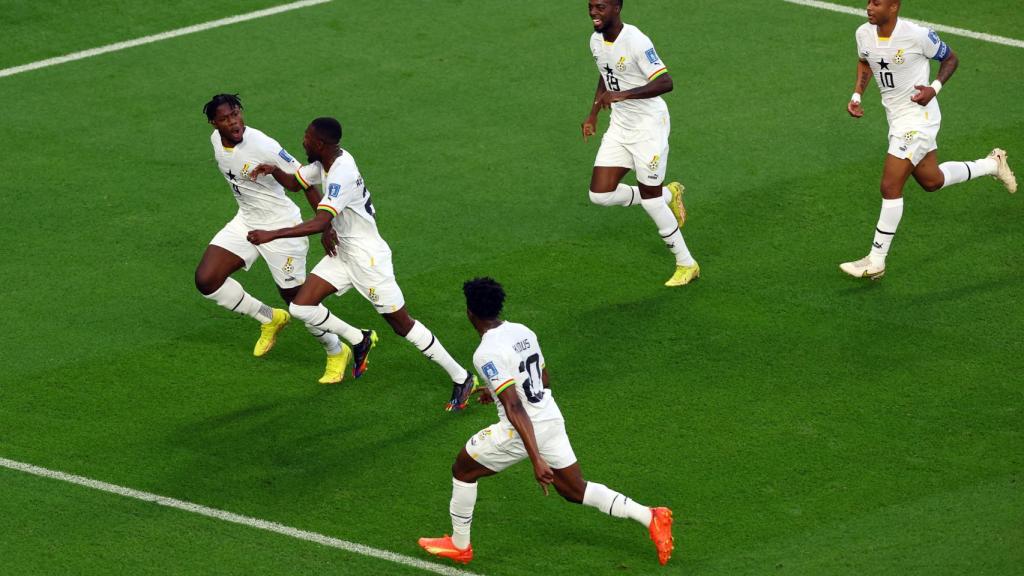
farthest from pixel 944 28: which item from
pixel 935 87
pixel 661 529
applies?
pixel 661 529

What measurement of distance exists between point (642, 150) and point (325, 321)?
143 inches

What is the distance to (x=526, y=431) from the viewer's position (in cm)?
984

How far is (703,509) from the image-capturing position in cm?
1125

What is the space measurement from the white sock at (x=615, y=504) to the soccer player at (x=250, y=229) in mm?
3627

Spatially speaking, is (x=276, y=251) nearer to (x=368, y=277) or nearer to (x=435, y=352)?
(x=368, y=277)

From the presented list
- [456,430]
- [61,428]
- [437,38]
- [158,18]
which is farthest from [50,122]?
[456,430]

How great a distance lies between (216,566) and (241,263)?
144 inches

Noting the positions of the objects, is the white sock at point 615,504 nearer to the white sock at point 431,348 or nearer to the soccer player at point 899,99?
the white sock at point 431,348

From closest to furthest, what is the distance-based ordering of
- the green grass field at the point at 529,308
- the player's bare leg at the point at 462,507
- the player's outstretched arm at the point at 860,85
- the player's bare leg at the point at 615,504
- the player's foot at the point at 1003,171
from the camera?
the player's bare leg at the point at 615,504, the player's bare leg at the point at 462,507, the green grass field at the point at 529,308, the player's outstretched arm at the point at 860,85, the player's foot at the point at 1003,171

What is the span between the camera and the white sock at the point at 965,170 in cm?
1480

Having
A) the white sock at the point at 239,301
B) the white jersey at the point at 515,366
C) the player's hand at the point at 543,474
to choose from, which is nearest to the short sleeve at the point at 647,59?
the white sock at the point at 239,301

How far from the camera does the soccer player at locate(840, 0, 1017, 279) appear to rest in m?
14.2

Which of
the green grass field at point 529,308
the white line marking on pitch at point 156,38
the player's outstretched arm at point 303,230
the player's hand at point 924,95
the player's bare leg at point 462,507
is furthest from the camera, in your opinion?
the white line marking on pitch at point 156,38

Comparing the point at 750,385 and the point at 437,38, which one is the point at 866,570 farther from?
the point at 437,38
